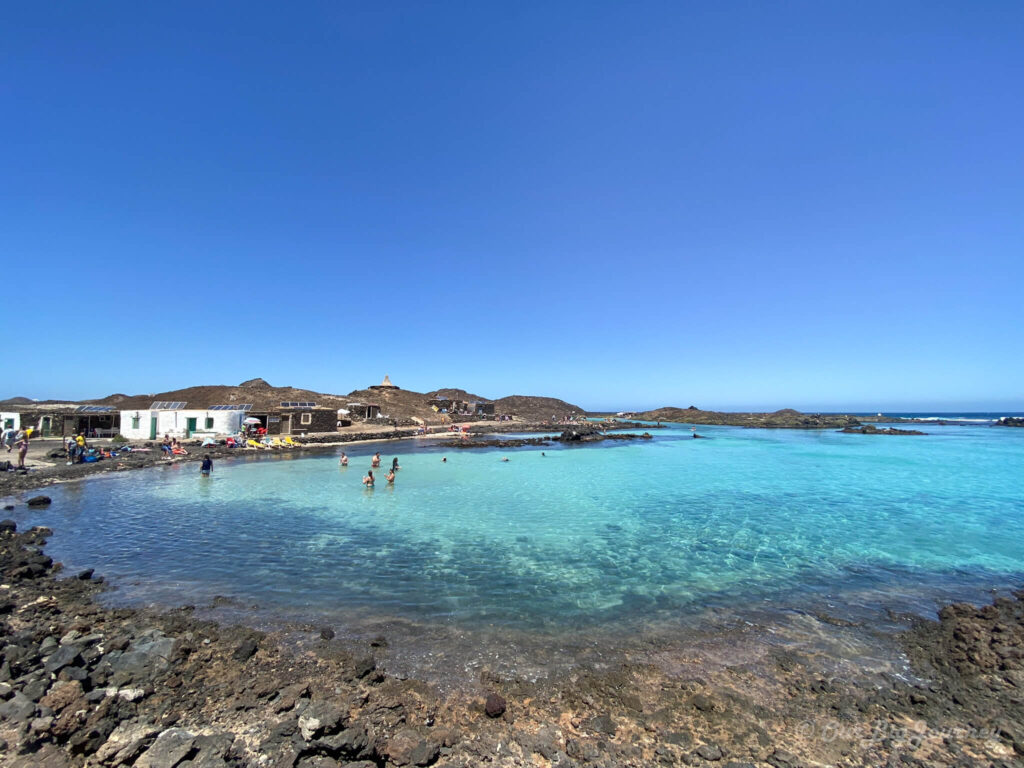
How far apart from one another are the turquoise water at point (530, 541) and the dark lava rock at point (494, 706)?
8.29 ft

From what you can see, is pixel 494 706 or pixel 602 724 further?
pixel 494 706

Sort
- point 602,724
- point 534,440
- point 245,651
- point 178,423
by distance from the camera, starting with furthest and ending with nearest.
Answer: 1. point 534,440
2. point 178,423
3. point 245,651
4. point 602,724

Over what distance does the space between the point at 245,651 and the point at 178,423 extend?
39805 millimetres

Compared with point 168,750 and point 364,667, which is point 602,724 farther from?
point 168,750

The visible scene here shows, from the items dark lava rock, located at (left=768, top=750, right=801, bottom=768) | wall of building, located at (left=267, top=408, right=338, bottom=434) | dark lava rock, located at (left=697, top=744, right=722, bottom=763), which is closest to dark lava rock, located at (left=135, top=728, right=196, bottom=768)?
dark lava rock, located at (left=697, top=744, right=722, bottom=763)

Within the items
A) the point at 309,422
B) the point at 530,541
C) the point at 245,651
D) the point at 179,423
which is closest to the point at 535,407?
the point at 309,422

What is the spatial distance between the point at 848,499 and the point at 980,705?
18.9 meters

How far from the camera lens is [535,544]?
45.3ft

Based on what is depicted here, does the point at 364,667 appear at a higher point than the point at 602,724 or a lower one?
higher

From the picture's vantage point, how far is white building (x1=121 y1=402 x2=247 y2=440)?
Answer: 36250 millimetres

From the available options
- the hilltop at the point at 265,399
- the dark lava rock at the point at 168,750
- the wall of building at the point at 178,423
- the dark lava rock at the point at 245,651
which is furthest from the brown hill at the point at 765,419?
the dark lava rock at the point at 168,750

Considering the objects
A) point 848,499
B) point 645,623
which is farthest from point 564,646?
point 848,499

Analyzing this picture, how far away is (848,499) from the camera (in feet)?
71.6

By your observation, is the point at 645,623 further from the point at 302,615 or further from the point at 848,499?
the point at 848,499
